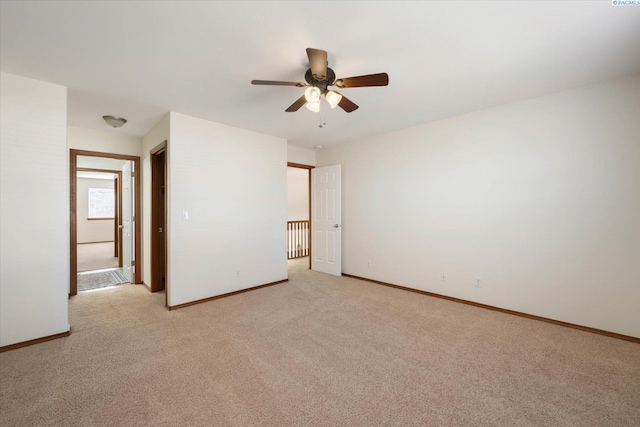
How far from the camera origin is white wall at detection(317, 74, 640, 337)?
2553 millimetres

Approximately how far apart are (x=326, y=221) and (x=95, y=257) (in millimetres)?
6247

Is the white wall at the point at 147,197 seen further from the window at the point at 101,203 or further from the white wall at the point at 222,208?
the window at the point at 101,203

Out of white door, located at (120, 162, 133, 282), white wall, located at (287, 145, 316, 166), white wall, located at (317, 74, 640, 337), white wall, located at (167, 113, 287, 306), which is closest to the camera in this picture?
white wall, located at (317, 74, 640, 337)

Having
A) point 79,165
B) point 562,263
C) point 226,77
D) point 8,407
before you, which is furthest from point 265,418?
point 79,165

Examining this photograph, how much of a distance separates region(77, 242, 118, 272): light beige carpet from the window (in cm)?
114

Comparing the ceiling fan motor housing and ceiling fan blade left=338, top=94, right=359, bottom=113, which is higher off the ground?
the ceiling fan motor housing

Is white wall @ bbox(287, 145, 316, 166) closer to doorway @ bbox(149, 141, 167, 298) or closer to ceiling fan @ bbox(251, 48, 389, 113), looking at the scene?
doorway @ bbox(149, 141, 167, 298)

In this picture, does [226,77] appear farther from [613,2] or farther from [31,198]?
[613,2]

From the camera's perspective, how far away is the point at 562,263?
283cm

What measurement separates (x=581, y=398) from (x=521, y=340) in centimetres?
79

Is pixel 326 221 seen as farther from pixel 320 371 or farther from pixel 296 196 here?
pixel 296 196

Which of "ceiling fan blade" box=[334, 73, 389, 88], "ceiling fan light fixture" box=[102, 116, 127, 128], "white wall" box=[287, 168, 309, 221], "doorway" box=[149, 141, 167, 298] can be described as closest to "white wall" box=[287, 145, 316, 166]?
"doorway" box=[149, 141, 167, 298]

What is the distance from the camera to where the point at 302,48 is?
2.03 meters

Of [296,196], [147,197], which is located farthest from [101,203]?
[147,197]
